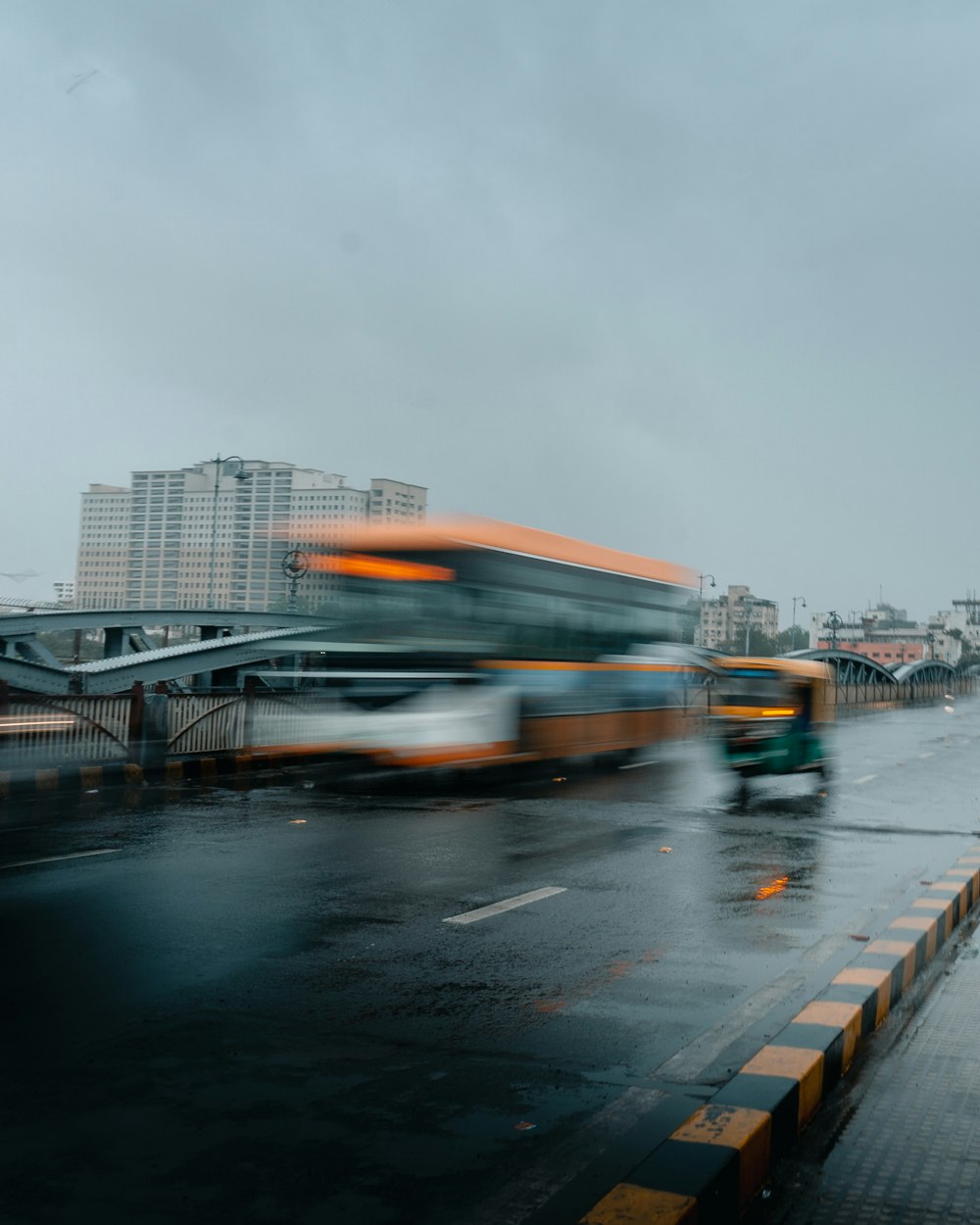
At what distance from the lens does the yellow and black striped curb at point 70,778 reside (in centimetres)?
1673

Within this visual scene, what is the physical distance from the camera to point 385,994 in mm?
5930

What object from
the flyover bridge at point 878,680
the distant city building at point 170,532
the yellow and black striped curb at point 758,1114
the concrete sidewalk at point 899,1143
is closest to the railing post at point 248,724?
the yellow and black striped curb at point 758,1114

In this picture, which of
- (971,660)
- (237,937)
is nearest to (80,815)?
(237,937)

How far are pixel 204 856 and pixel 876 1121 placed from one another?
6.81 metres

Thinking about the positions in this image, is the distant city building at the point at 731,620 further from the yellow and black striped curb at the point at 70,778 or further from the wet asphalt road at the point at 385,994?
the wet asphalt road at the point at 385,994

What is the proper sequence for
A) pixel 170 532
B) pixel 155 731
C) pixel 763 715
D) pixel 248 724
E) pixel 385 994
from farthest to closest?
1. pixel 170 532
2. pixel 248 724
3. pixel 155 731
4. pixel 763 715
5. pixel 385 994

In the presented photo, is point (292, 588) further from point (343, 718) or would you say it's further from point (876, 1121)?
point (876, 1121)

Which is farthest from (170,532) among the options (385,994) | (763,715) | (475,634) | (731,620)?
(731,620)

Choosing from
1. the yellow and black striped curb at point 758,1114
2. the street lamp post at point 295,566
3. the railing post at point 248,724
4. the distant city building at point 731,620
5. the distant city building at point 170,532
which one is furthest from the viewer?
the distant city building at point 731,620

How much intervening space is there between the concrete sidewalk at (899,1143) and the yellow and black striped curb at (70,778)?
1340cm

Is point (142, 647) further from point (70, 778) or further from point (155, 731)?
point (70, 778)

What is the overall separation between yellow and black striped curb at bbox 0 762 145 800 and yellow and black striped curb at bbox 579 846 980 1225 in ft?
42.6

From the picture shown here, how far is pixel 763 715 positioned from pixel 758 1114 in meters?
13.2

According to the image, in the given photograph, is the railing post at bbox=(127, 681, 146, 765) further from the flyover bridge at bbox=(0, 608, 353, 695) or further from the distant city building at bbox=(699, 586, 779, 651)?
the distant city building at bbox=(699, 586, 779, 651)
